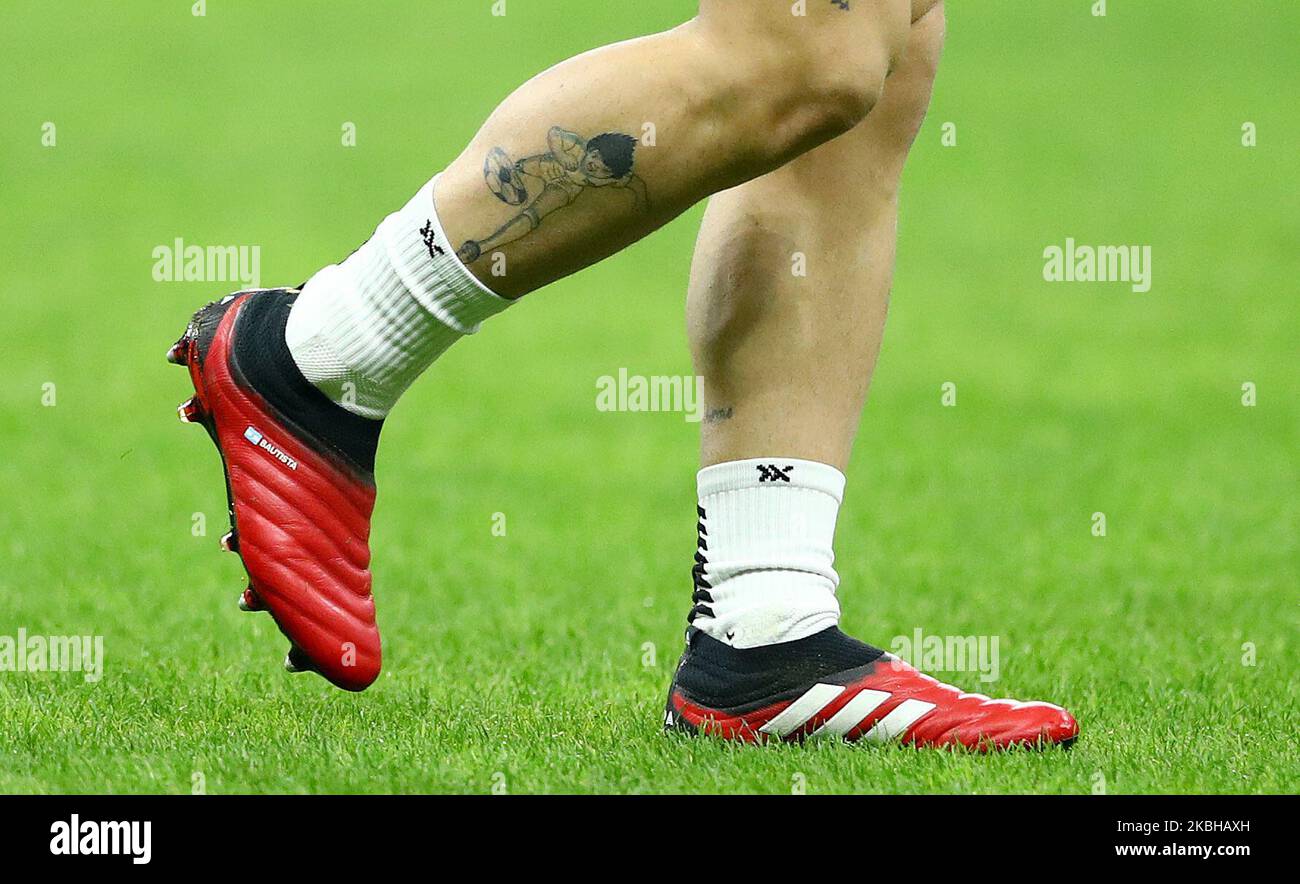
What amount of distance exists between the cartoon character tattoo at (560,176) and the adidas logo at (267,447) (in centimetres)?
43

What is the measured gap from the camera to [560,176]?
7.27 ft

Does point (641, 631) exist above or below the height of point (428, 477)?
below

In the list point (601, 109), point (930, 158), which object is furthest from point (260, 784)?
point (930, 158)

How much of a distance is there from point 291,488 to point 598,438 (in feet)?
15.9

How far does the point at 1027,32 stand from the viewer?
18.0 meters

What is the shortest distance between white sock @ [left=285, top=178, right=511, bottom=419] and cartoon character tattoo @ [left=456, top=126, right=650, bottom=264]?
0.10 meters

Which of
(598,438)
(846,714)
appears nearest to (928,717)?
(846,714)

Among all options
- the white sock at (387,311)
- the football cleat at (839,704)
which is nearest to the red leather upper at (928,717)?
the football cleat at (839,704)

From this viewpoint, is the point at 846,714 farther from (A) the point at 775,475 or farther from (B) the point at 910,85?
(B) the point at 910,85

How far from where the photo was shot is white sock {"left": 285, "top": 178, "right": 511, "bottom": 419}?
7.48ft

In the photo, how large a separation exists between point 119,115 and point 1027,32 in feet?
28.8

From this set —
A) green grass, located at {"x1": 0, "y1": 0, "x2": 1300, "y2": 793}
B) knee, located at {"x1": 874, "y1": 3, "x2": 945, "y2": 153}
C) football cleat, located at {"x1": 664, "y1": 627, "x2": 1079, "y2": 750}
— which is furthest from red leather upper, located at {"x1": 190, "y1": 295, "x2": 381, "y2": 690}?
knee, located at {"x1": 874, "y1": 3, "x2": 945, "y2": 153}

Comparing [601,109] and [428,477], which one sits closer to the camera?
[601,109]

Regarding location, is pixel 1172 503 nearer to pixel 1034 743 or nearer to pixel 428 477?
pixel 428 477
